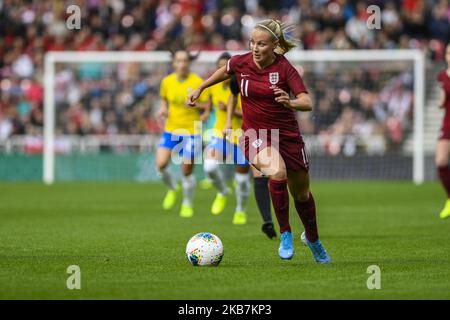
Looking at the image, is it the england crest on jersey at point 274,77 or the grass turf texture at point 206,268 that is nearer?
the grass turf texture at point 206,268

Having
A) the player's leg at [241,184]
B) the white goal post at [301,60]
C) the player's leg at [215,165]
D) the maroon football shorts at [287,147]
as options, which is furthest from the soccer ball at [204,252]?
the white goal post at [301,60]

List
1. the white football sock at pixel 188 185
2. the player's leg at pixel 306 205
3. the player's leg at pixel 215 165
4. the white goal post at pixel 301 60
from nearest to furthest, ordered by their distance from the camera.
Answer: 1. the player's leg at pixel 306 205
2. the player's leg at pixel 215 165
3. the white football sock at pixel 188 185
4. the white goal post at pixel 301 60

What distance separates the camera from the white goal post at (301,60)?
25.3 meters

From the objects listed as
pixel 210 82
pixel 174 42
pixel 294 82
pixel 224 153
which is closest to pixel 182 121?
pixel 224 153

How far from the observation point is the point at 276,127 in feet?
31.1

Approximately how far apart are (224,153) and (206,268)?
6.35 meters

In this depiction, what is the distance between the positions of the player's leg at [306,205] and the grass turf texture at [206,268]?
7.8 inches

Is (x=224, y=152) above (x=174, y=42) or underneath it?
underneath

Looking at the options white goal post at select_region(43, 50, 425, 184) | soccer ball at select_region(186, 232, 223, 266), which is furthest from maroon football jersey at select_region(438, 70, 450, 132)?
white goal post at select_region(43, 50, 425, 184)

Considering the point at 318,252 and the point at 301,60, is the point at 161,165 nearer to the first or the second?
the point at 318,252

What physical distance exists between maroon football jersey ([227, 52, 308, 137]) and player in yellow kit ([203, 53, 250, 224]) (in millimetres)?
3904

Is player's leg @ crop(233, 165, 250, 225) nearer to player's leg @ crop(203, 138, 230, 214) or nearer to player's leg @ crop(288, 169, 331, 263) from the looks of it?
player's leg @ crop(203, 138, 230, 214)

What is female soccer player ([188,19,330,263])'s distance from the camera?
9.35 meters

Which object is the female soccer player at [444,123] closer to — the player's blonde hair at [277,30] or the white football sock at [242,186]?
the white football sock at [242,186]
